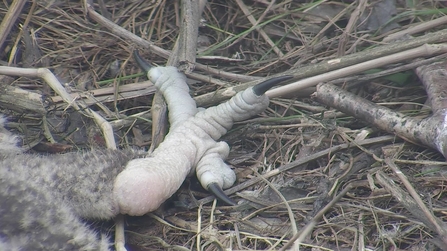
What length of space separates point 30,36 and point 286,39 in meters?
1.26

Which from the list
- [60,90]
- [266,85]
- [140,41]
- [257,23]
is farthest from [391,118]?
[60,90]

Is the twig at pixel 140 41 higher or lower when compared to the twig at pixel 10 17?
lower

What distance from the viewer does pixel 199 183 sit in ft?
9.86

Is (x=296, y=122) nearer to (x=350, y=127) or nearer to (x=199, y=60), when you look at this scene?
(x=350, y=127)

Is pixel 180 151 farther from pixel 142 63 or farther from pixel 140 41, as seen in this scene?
pixel 140 41

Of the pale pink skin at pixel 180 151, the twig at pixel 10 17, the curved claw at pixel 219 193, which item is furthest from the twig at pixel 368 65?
the twig at pixel 10 17

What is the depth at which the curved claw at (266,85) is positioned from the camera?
9.61 feet

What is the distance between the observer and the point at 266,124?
3125 mm

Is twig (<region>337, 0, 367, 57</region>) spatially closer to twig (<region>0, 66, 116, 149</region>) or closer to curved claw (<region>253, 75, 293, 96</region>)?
curved claw (<region>253, 75, 293, 96</region>)

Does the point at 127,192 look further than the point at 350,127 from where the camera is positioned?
No

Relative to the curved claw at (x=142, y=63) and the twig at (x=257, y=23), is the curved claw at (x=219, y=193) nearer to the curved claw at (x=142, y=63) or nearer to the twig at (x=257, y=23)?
the curved claw at (x=142, y=63)

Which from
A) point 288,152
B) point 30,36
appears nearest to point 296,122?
point 288,152

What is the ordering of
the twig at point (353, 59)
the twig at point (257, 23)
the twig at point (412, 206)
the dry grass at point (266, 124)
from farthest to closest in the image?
the twig at point (257, 23) < the twig at point (353, 59) < the dry grass at point (266, 124) < the twig at point (412, 206)

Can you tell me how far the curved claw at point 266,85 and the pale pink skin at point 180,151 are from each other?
0.08 feet
